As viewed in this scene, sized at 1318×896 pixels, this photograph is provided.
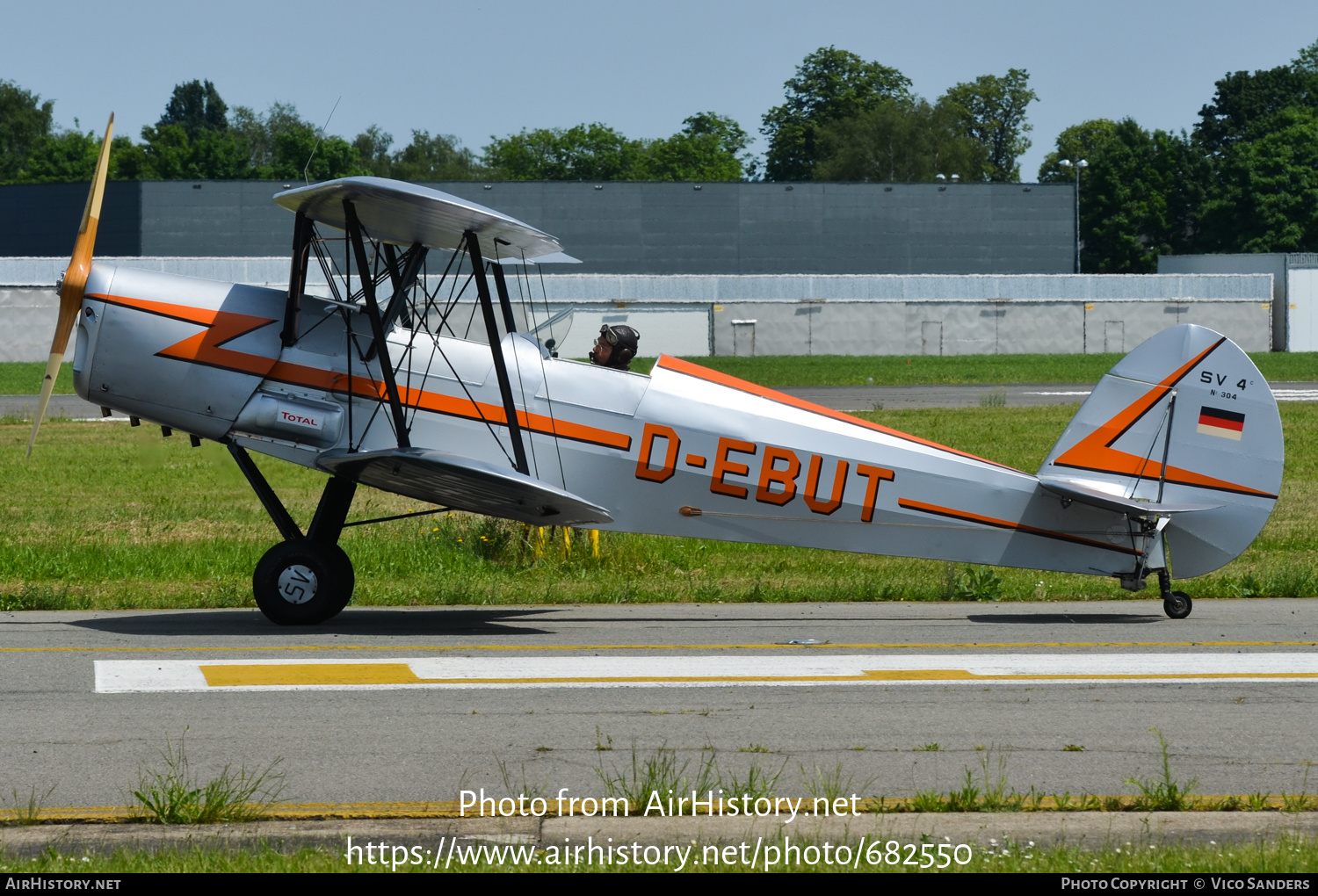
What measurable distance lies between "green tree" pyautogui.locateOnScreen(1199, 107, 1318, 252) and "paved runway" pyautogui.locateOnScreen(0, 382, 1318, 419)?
6517 cm

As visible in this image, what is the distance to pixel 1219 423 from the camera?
1037 cm

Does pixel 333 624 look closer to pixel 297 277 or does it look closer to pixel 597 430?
pixel 597 430

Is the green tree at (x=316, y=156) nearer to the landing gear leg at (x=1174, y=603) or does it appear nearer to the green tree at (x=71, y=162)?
the green tree at (x=71, y=162)

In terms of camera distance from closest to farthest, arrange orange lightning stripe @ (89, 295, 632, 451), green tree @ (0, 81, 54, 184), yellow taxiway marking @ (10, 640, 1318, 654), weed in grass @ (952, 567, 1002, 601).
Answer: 1. yellow taxiway marking @ (10, 640, 1318, 654)
2. orange lightning stripe @ (89, 295, 632, 451)
3. weed in grass @ (952, 567, 1002, 601)
4. green tree @ (0, 81, 54, 184)

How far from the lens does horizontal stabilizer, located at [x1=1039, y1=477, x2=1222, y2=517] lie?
10.2 metres

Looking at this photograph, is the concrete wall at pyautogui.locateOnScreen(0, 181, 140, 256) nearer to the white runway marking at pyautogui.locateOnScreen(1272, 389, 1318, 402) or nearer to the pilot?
the white runway marking at pyautogui.locateOnScreen(1272, 389, 1318, 402)

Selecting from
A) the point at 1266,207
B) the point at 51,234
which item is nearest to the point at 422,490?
the point at 51,234

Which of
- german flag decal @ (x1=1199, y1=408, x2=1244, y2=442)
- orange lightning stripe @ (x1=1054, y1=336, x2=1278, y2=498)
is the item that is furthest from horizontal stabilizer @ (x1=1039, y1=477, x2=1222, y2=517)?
german flag decal @ (x1=1199, y1=408, x2=1244, y2=442)

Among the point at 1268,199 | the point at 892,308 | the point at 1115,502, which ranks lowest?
the point at 1115,502

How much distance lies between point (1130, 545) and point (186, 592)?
7.87 meters

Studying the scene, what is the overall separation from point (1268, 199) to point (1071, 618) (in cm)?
10020

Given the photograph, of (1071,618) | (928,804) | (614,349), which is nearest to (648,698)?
(928,804)
